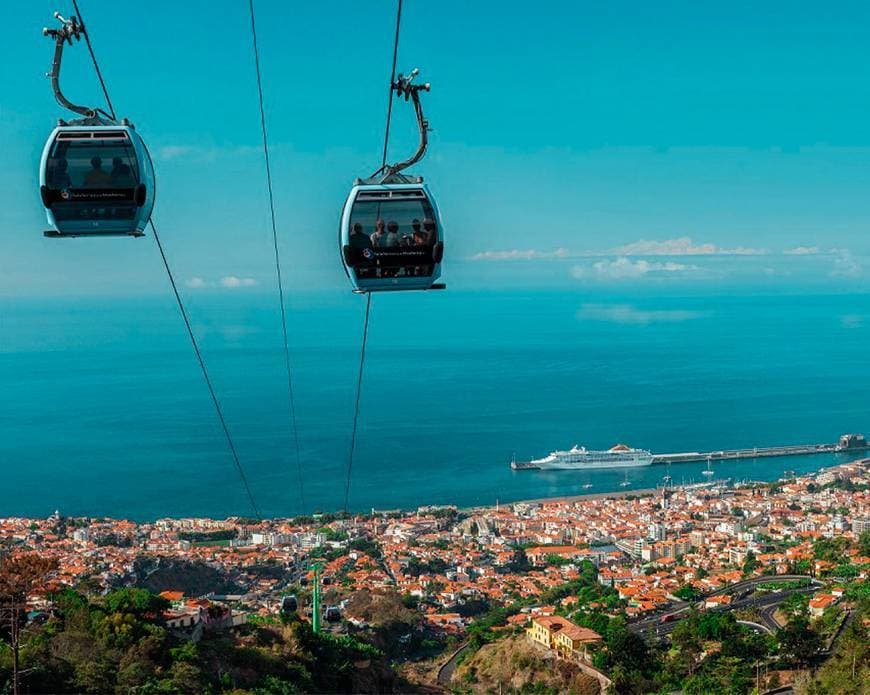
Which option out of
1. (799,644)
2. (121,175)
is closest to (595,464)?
(799,644)

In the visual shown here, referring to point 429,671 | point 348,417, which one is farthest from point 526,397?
point 429,671

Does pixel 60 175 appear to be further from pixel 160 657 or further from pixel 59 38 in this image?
pixel 160 657

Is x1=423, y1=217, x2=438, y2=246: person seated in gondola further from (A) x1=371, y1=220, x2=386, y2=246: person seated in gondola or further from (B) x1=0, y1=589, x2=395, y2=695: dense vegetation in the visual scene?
(B) x1=0, y1=589, x2=395, y2=695: dense vegetation

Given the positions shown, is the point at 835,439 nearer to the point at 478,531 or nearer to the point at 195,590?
the point at 478,531

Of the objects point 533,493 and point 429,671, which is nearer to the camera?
point 429,671

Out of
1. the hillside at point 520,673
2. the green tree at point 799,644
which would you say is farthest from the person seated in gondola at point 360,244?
the green tree at point 799,644

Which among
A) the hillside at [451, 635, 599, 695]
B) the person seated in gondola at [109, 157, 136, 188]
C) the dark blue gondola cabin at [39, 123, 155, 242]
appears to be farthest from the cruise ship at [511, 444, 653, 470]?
the person seated in gondola at [109, 157, 136, 188]

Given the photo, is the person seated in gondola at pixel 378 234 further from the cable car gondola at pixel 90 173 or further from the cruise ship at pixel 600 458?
the cruise ship at pixel 600 458
